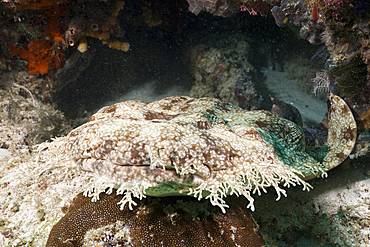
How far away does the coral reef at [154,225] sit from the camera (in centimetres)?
163

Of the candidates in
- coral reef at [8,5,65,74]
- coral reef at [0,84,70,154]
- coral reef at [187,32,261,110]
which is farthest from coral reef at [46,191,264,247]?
coral reef at [187,32,261,110]

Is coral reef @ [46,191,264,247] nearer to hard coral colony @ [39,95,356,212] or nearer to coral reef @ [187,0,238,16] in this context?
hard coral colony @ [39,95,356,212]

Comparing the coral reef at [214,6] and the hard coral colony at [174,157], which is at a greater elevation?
the coral reef at [214,6]

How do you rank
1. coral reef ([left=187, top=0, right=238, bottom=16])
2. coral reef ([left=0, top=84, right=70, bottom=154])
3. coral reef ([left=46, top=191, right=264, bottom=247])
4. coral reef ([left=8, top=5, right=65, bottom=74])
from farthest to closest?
coral reef ([left=187, top=0, right=238, bottom=16]) → coral reef ([left=8, top=5, right=65, bottom=74]) → coral reef ([left=0, top=84, right=70, bottom=154]) → coral reef ([left=46, top=191, right=264, bottom=247])

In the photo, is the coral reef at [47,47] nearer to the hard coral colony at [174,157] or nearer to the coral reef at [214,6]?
the coral reef at [214,6]

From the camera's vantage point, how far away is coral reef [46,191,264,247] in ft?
5.34

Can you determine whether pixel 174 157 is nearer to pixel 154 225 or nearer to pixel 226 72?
pixel 154 225

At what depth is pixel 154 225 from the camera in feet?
5.48

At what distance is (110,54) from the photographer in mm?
5492

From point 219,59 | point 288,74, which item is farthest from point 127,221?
point 288,74

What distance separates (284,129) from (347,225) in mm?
1485

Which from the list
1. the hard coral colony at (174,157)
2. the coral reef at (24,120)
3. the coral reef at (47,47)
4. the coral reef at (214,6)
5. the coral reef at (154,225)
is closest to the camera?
the hard coral colony at (174,157)

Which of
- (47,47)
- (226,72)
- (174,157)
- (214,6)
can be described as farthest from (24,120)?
(226,72)

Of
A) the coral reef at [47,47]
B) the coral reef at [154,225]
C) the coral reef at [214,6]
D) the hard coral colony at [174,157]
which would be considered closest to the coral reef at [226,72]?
the coral reef at [214,6]
